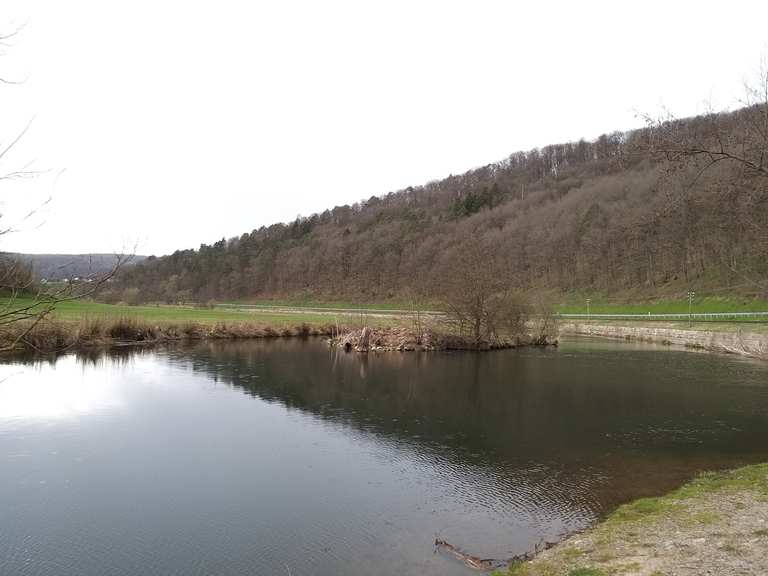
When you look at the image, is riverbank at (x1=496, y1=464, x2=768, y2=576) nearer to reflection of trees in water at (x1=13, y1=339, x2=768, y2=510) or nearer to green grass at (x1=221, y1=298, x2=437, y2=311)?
reflection of trees in water at (x1=13, y1=339, x2=768, y2=510)

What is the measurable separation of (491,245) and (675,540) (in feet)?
274

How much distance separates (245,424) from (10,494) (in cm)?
541

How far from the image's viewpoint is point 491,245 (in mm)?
87812

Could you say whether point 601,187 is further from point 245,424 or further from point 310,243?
point 245,424

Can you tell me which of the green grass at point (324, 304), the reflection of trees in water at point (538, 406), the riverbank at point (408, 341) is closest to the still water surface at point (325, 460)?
the reflection of trees in water at point (538, 406)

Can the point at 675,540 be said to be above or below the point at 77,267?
below

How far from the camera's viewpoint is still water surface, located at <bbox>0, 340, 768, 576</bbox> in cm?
696

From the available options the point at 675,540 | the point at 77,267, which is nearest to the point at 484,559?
the point at 675,540

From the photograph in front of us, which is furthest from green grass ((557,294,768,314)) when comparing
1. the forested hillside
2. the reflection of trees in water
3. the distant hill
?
the distant hill

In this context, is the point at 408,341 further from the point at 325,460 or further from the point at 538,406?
the point at 325,460

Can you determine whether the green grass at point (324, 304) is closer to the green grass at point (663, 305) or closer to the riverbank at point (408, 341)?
the green grass at point (663, 305)

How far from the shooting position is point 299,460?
34.6 feet

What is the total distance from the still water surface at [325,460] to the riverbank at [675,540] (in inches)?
30.2

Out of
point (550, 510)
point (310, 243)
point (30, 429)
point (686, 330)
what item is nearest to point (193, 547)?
point (550, 510)
